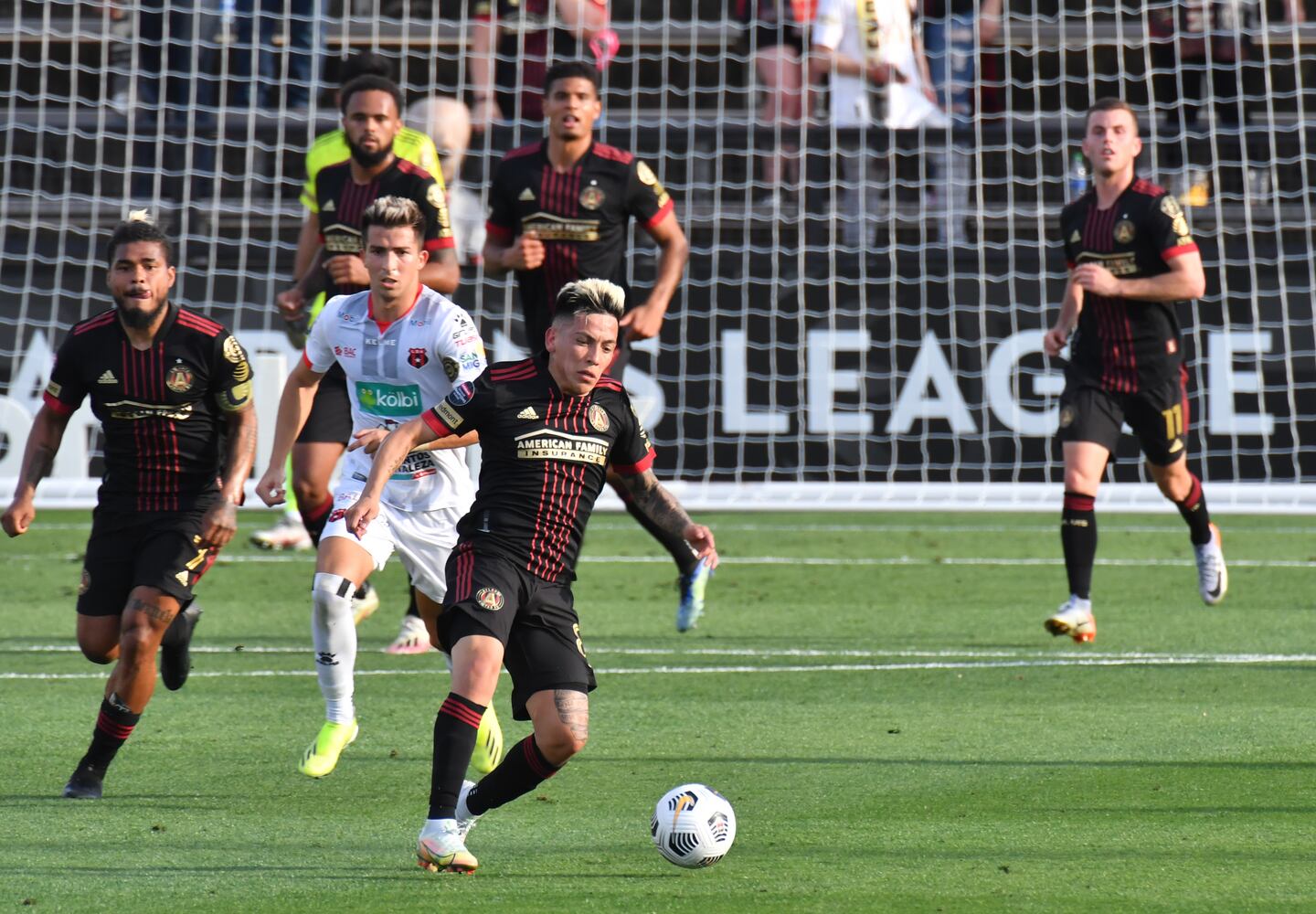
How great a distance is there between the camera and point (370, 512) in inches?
202

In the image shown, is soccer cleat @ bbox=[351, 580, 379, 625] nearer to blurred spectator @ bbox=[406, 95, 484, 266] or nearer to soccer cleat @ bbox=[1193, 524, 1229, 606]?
soccer cleat @ bbox=[1193, 524, 1229, 606]

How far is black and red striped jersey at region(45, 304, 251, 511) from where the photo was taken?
20.3ft

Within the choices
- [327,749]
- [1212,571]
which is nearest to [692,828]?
[327,749]

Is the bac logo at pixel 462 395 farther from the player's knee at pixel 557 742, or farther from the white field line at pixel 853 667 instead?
the white field line at pixel 853 667

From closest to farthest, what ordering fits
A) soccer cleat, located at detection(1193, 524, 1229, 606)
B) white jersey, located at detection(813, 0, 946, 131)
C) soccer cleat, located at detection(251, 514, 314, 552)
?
soccer cleat, located at detection(1193, 524, 1229, 606)
soccer cleat, located at detection(251, 514, 314, 552)
white jersey, located at detection(813, 0, 946, 131)

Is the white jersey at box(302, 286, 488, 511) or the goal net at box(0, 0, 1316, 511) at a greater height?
the goal net at box(0, 0, 1316, 511)

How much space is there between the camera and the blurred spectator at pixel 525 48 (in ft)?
46.9

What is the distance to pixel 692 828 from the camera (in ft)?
15.1

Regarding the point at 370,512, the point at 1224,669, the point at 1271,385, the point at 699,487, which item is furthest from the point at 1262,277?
the point at 370,512

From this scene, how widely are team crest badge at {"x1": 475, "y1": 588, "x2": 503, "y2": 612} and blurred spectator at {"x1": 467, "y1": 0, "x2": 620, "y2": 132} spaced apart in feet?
31.1

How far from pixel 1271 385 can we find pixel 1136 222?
4.71 m

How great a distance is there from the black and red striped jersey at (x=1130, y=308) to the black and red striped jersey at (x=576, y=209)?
6.76ft

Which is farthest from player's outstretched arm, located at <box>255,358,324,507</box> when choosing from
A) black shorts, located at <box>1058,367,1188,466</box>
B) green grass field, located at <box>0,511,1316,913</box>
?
black shorts, located at <box>1058,367,1188,466</box>

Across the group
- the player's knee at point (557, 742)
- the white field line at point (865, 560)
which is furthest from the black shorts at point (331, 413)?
the player's knee at point (557, 742)
